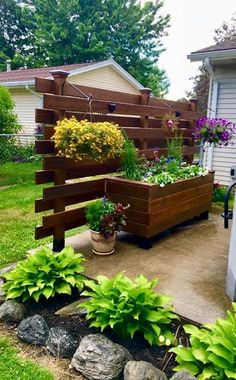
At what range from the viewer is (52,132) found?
10.7 ft

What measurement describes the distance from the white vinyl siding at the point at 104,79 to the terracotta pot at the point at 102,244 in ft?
30.6

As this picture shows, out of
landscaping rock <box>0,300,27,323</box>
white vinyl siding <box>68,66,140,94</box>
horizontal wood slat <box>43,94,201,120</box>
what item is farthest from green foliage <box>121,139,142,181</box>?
white vinyl siding <box>68,66,140,94</box>

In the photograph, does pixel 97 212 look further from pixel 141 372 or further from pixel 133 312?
Answer: pixel 141 372

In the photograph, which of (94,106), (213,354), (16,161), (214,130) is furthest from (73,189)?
(16,161)

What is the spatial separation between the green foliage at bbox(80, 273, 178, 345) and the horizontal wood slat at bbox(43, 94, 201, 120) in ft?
5.98

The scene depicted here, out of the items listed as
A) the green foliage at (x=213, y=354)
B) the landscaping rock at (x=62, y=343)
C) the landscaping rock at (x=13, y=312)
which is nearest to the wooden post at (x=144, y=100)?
the landscaping rock at (x=13, y=312)

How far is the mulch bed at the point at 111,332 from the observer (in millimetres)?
2064

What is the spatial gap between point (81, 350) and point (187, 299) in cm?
94

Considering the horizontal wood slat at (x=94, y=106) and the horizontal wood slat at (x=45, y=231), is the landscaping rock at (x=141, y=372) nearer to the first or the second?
the horizontal wood slat at (x=45, y=231)

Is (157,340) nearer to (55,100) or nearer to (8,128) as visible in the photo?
(55,100)

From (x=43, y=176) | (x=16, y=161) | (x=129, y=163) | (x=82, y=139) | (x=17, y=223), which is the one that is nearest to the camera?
(x=82, y=139)

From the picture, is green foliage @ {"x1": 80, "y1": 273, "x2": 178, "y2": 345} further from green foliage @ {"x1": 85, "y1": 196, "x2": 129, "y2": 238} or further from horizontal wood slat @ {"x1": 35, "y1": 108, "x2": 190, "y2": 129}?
horizontal wood slat @ {"x1": 35, "y1": 108, "x2": 190, "y2": 129}

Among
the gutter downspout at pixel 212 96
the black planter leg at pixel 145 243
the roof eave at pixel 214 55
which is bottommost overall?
the black planter leg at pixel 145 243

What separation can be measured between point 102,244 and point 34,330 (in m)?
1.26
